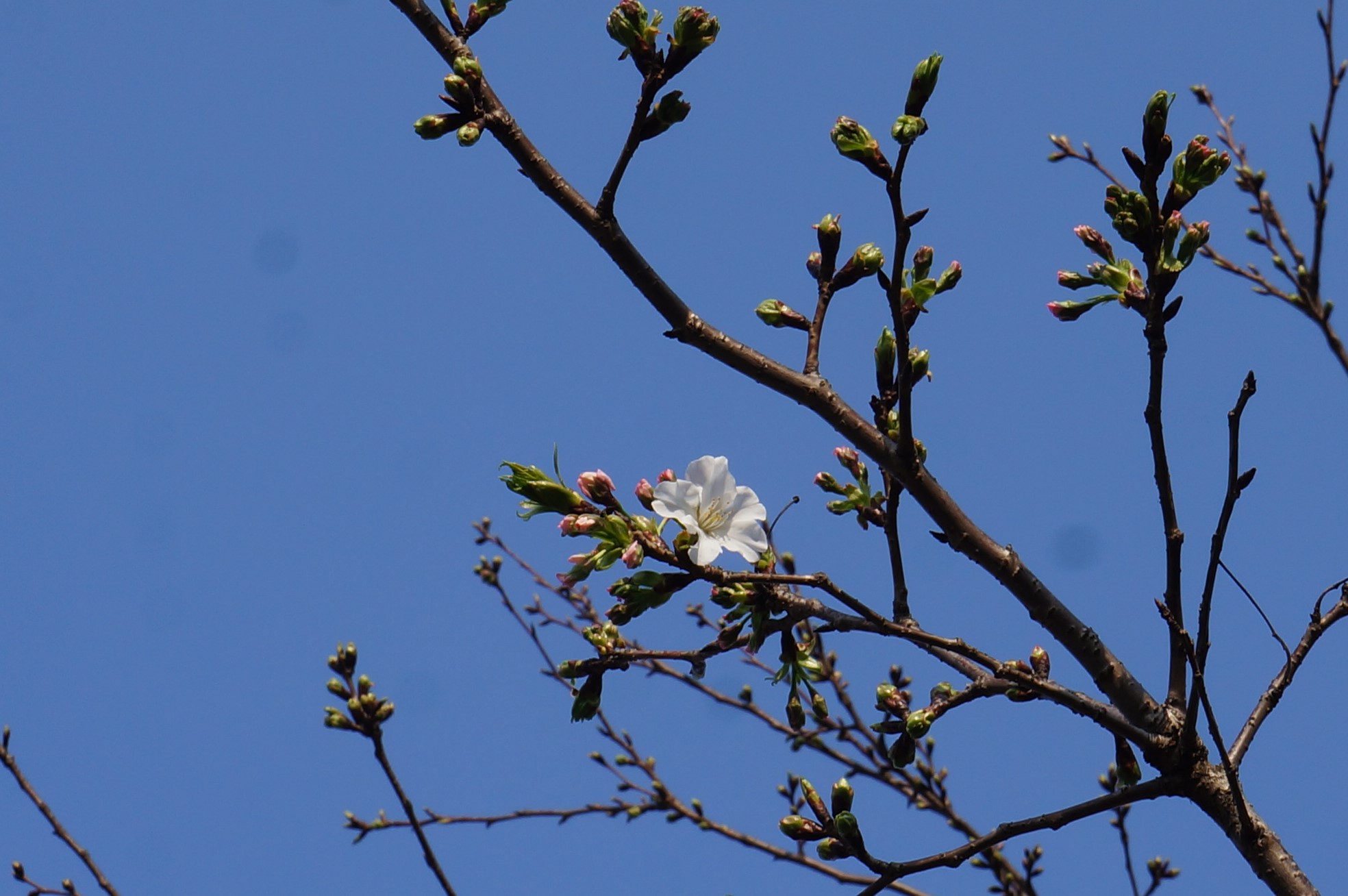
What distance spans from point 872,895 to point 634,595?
816 mm

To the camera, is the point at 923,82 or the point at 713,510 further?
the point at 713,510

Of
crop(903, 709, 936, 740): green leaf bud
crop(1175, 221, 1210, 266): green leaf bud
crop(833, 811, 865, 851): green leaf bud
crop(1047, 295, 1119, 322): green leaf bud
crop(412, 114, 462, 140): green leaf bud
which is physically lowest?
crop(833, 811, 865, 851): green leaf bud

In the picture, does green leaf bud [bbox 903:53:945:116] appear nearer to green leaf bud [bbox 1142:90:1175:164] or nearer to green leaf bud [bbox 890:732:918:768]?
green leaf bud [bbox 1142:90:1175:164]

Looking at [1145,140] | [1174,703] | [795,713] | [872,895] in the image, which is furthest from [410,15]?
[1174,703]

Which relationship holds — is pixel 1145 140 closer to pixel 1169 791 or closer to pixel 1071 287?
pixel 1071 287

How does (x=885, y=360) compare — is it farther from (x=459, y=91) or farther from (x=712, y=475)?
(x=459, y=91)

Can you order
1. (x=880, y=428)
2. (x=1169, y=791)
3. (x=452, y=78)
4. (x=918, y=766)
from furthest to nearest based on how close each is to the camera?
(x=918, y=766) < (x=880, y=428) < (x=1169, y=791) < (x=452, y=78)

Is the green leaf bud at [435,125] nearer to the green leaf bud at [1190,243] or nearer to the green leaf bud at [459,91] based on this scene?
the green leaf bud at [459,91]

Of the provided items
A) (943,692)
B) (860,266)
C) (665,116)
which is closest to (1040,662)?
(943,692)

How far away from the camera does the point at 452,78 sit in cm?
225

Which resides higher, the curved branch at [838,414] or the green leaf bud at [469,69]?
the green leaf bud at [469,69]

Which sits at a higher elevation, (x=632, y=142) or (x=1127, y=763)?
(x=632, y=142)

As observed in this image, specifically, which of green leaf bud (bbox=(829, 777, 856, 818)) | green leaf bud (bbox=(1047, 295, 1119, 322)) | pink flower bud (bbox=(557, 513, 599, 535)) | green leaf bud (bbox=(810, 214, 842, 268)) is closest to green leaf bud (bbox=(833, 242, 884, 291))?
green leaf bud (bbox=(810, 214, 842, 268))

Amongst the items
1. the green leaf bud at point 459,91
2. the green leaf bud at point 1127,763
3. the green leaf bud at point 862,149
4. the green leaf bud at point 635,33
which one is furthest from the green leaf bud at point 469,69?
the green leaf bud at point 1127,763
